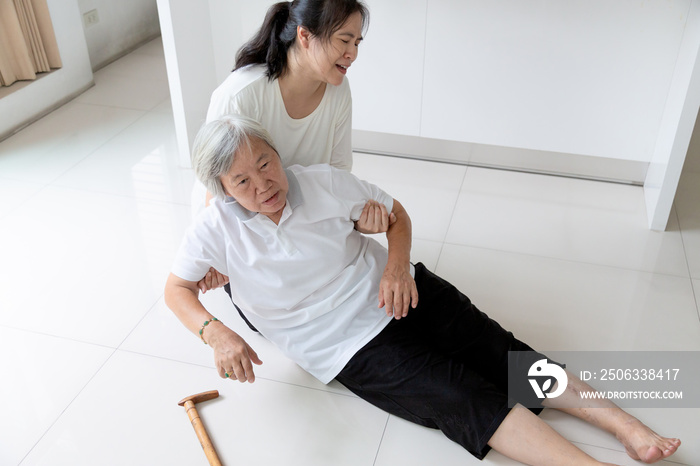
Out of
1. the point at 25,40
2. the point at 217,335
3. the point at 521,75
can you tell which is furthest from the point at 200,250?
the point at 25,40

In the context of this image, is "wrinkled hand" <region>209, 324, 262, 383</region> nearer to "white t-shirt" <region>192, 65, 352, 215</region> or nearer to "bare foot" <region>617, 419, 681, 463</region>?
"white t-shirt" <region>192, 65, 352, 215</region>

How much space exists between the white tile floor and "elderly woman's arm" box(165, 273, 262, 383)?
0.98ft

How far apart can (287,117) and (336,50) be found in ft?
0.95

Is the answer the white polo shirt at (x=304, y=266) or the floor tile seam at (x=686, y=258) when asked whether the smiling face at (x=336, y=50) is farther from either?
the floor tile seam at (x=686, y=258)

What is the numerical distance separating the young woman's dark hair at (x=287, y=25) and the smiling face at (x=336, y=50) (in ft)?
0.05

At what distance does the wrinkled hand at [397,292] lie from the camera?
6.06 ft

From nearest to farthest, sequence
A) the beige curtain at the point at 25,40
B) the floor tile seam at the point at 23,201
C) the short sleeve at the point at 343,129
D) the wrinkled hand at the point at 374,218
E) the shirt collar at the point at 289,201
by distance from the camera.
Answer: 1. the shirt collar at the point at 289,201
2. the wrinkled hand at the point at 374,218
3. the short sleeve at the point at 343,129
4. the floor tile seam at the point at 23,201
5. the beige curtain at the point at 25,40

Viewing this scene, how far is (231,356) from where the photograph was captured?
169 cm

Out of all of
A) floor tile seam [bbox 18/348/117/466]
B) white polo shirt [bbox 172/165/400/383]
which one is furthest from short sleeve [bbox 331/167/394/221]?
floor tile seam [bbox 18/348/117/466]

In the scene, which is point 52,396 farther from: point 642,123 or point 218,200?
point 642,123

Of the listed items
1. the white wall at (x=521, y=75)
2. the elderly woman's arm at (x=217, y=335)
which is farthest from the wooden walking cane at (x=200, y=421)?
the white wall at (x=521, y=75)

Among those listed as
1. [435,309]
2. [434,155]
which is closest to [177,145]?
[434,155]

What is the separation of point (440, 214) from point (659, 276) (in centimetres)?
86

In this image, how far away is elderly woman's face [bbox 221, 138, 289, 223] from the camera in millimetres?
1711
